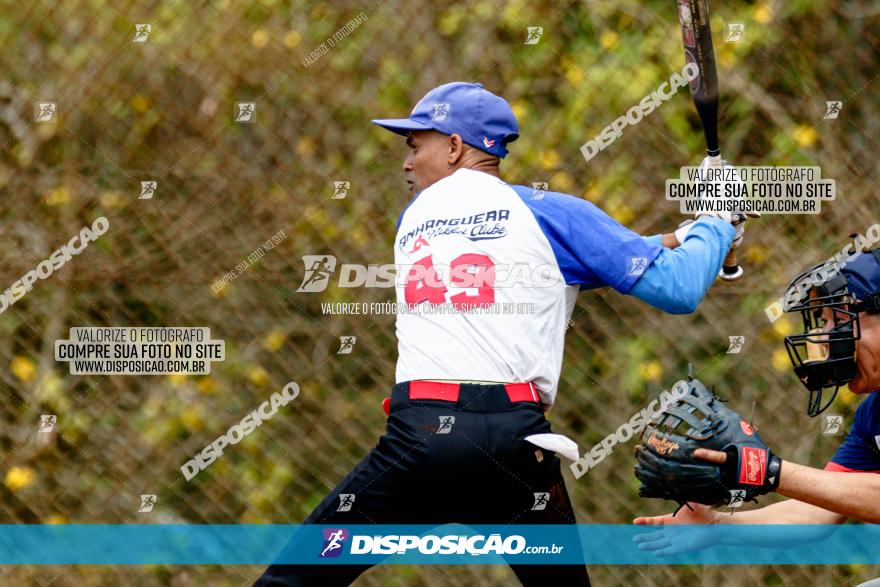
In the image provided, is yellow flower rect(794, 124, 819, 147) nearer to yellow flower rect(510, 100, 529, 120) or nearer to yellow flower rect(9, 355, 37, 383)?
yellow flower rect(510, 100, 529, 120)

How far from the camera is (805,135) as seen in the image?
5391 mm

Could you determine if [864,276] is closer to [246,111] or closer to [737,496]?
[737,496]

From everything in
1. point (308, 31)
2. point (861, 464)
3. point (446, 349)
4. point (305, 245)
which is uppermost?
point (308, 31)

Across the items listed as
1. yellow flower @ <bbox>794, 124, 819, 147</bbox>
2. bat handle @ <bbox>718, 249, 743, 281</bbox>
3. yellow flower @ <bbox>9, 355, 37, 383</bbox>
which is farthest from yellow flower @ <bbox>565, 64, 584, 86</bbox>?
yellow flower @ <bbox>9, 355, 37, 383</bbox>

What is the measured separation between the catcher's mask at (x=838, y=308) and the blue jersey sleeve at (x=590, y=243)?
1.68ft

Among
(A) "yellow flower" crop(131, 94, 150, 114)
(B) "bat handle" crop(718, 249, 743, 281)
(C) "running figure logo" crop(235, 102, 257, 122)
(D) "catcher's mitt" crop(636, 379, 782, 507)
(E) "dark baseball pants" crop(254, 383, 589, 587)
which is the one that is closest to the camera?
(D) "catcher's mitt" crop(636, 379, 782, 507)

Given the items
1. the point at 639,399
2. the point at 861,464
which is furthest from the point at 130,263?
the point at 861,464

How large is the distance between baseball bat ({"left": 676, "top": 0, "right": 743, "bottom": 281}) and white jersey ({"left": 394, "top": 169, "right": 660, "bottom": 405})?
571mm

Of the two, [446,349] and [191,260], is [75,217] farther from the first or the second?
[446,349]

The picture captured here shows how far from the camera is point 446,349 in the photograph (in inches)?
163

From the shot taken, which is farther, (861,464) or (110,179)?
(110,179)

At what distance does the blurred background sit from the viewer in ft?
17.6

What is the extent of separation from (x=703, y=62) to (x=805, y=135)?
0.95 m

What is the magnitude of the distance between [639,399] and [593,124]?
109 centimetres
